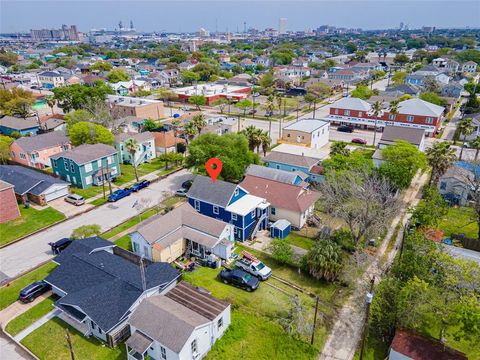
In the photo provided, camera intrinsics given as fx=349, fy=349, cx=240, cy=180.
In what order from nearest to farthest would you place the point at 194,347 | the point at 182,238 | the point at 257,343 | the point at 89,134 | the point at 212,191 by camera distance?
the point at 194,347 < the point at 257,343 < the point at 182,238 < the point at 212,191 < the point at 89,134

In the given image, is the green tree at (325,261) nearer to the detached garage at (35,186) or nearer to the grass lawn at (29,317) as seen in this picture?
the grass lawn at (29,317)

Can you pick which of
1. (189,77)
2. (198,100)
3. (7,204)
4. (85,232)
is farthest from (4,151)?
(189,77)

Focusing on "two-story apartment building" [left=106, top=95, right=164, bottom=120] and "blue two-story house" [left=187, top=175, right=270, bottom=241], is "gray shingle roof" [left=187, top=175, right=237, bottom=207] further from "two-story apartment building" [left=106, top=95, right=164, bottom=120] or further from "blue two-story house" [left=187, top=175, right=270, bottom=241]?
"two-story apartment building" [left=106, top=95, right=164, bottom=120]

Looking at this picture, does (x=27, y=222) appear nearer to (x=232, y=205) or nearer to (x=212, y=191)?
(x=212, y=191)

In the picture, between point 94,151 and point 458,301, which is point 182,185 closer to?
point 94,151

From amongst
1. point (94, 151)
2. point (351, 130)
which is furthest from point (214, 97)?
point (94, 151)

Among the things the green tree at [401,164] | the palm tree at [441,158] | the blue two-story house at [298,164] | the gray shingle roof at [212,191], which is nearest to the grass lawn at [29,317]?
the gray shingle roof at [212,191]
